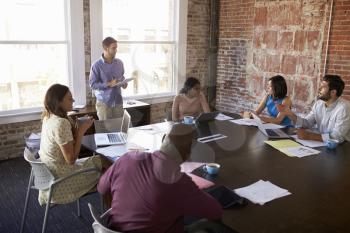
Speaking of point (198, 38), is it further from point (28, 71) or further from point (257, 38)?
point (28, 71)

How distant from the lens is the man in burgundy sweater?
1.60m

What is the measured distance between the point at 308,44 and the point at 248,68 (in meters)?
1.23

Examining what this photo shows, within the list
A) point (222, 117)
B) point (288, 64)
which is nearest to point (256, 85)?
point (288, 64)

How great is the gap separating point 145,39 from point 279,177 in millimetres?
4146

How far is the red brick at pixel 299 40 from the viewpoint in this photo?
16.9ft

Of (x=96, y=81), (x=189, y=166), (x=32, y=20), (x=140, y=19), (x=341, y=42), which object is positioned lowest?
(x=189, y=166)

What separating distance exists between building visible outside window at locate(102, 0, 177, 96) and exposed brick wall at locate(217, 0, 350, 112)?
1056mm

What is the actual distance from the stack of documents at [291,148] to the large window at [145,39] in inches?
127

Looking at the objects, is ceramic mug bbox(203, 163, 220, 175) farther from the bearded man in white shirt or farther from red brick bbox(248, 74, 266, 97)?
red brick bbox(248, 74, 266, 97)

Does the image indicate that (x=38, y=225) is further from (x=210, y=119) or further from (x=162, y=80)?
(x=162, y=80)

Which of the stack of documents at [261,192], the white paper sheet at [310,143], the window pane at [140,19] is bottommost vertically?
the stack of documents at [261,192]

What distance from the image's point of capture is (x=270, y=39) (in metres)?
5.62

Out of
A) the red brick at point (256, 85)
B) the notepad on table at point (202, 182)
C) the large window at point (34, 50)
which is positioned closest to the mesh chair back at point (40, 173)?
the notepad on table at point (202, 182)

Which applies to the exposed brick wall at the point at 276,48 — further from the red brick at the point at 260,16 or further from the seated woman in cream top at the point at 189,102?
the seated woman in cream top at the point at 189,102
